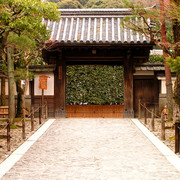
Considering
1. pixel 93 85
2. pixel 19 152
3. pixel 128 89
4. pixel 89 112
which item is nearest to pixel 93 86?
pixel 93 85

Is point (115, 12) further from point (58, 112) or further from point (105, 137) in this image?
point (105, 137)

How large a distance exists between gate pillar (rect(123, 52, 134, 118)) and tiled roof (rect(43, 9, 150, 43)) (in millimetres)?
1162

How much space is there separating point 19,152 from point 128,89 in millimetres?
8001

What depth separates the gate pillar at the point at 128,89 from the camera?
15406mm

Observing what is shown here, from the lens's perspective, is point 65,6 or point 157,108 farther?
point 65,6

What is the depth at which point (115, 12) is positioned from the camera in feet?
56.2

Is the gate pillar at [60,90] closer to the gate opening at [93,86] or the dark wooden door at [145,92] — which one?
the gate opening at [93,86]

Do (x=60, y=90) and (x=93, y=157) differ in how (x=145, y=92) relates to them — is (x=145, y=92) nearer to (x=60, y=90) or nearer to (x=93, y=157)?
(x=60, y=90)

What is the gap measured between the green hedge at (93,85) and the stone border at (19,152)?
16.4 feet

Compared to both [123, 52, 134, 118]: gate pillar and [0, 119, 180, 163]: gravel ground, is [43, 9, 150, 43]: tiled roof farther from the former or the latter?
[0, 119, 180, 163]: gravel ground

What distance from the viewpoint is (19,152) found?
8.56 meters

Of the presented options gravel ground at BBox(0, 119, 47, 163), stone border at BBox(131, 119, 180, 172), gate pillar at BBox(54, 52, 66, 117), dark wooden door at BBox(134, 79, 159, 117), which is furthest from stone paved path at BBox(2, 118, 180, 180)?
dark wooden door at BBox(134, 79, 159, 117)

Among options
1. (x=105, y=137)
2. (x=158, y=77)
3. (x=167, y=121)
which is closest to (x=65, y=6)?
(x=158, y=77)

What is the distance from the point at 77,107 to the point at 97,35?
4.03 metres
